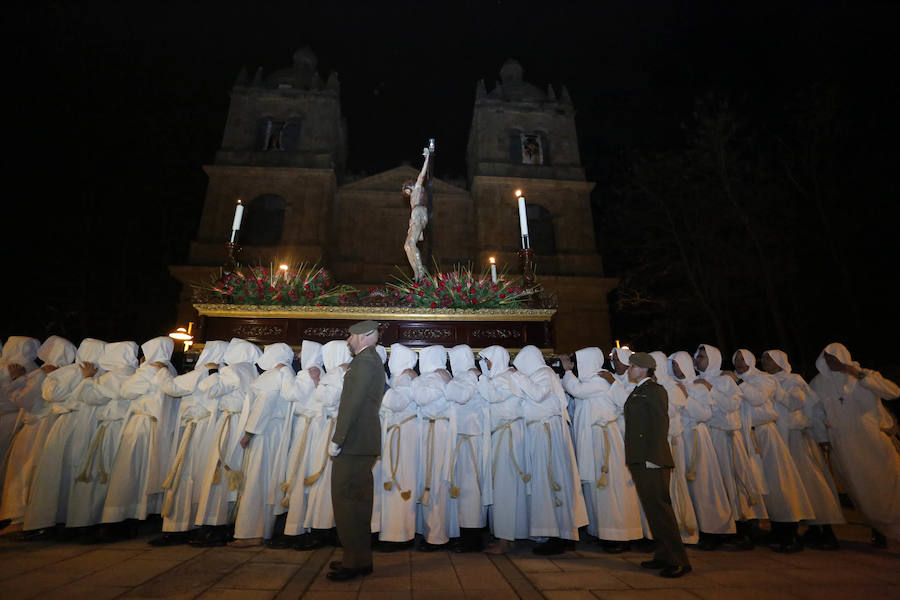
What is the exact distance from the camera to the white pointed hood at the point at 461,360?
5613 mm

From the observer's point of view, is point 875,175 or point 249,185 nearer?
point 875,175

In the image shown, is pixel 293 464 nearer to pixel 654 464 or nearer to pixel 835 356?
pixel 654 464

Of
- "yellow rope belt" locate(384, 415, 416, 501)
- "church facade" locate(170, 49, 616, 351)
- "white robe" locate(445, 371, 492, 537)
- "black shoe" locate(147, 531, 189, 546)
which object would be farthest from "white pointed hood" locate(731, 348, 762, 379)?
"church facade" locate(170, 49, 616, 351)

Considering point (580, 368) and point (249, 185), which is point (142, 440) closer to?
point (580, 368)

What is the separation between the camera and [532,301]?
6.61m

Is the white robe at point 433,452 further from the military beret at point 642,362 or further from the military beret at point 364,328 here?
the military beret at point 642,362

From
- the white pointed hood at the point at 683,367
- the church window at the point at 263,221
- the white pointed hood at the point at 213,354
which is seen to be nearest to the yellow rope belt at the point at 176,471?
the white pointed hood at the point at 213,354

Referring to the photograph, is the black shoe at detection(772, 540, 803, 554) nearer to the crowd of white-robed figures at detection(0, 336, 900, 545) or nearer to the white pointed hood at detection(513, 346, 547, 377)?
the crowd of white-robed figures at detection(0, 336, 900, 545)

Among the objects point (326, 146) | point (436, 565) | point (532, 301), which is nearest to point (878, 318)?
point (532, 301)

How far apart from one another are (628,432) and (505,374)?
1.51 m

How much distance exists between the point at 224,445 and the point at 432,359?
2.68 meters

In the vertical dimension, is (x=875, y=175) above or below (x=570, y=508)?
above

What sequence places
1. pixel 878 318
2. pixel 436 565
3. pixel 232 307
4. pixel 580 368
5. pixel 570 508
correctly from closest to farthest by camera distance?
pixel 436 565 → pixel 570 508 → pixel 580 368 → pixel 232 307 → pixel 878 318

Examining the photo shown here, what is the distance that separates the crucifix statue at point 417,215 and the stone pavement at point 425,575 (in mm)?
4529
